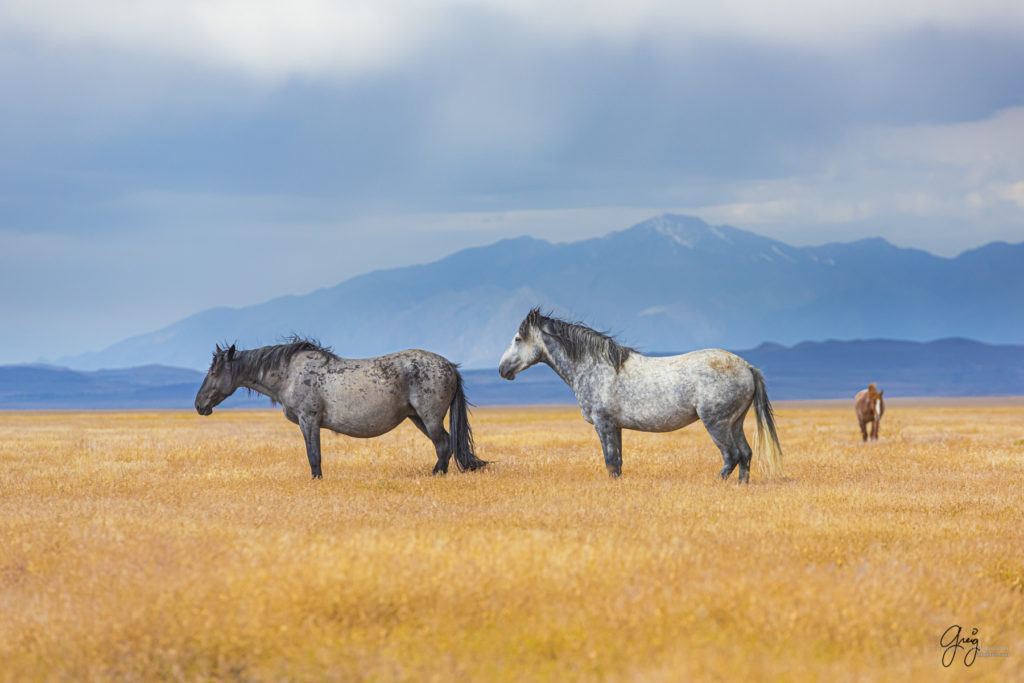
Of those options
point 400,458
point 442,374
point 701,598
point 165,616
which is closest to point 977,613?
point 701,598

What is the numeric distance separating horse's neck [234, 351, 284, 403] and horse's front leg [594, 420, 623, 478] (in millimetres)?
5522

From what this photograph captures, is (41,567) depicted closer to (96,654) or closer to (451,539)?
(96,654)

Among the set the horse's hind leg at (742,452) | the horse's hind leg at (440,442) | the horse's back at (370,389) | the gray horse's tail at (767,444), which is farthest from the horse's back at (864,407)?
the horse's back at (370,389)

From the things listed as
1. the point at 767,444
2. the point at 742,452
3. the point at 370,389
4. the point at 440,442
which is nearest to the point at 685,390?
the point at 742,452

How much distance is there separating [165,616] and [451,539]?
3005mm

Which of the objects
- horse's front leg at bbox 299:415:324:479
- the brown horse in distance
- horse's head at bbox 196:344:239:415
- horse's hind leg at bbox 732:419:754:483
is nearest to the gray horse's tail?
horse's hind leg at bbox 732:419:754:483

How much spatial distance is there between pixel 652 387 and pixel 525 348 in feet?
8.01

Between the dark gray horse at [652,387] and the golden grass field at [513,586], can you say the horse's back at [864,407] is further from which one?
the golden grass field at [513,586]

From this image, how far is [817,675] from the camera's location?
233 inches

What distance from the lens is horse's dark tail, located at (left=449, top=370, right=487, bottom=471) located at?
16.4 meters

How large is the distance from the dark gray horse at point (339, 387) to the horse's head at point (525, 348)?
0.91 m

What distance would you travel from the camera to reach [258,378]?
52.3 ft
